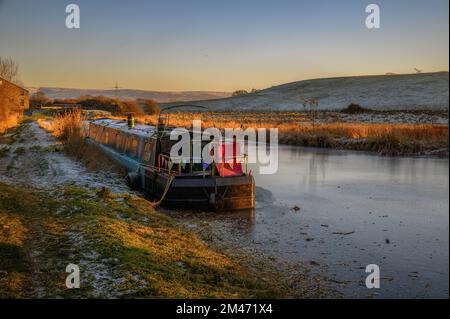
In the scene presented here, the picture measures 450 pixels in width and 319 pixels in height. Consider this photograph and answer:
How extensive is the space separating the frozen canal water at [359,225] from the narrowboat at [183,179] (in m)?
0.58

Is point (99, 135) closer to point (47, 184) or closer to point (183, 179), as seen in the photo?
point (47, 184)

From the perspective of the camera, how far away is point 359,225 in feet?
33.7

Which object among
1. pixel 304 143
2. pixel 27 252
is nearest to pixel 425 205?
pixel 27 252

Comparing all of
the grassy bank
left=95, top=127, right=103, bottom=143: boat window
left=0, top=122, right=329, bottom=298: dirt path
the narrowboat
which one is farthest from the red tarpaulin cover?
left=95, top=127, right=103, bottom=143: boat window

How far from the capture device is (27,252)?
20.9 feet

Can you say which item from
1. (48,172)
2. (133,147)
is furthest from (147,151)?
(48,172)

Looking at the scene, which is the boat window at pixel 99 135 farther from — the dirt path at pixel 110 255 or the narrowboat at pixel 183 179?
the dirt path at pixel 110 255

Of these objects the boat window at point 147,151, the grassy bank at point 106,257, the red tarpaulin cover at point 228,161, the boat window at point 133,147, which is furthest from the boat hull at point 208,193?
the boat window at point 133,147

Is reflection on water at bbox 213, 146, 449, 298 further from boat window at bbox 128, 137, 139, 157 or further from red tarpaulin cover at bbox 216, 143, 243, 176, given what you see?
boat window at bbox 128, 137, 139, 157

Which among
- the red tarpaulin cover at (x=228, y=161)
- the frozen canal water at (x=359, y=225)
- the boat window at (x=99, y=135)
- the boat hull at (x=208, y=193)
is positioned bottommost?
the frozen canal water at (x=359, y=225)

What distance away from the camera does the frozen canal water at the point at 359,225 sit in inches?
277

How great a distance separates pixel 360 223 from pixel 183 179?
176 inches

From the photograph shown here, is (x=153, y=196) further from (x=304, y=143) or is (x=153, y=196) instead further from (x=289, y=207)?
(x=304, y=143)
